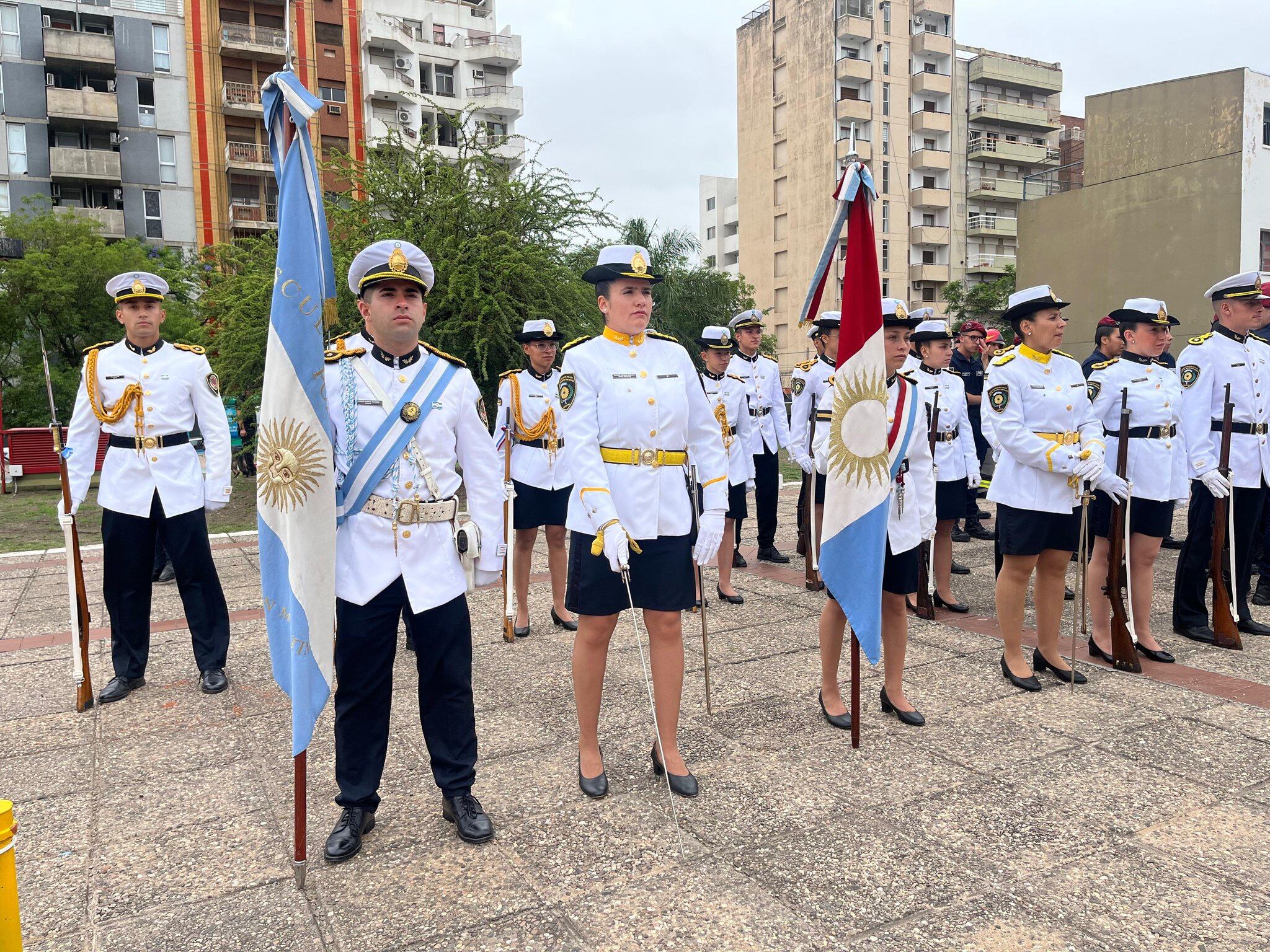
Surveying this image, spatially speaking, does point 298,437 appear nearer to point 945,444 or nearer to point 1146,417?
point 1146,417

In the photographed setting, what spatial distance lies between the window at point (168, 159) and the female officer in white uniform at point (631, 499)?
42.6 metres

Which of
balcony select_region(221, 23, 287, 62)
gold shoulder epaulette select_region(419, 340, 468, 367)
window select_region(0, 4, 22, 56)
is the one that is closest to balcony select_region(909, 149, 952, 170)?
balcony select_region(221, 23, 287, 62)

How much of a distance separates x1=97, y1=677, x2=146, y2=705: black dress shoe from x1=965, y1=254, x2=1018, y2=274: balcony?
56.7 metres

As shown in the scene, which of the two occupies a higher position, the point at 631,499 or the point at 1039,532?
the point at 631,499

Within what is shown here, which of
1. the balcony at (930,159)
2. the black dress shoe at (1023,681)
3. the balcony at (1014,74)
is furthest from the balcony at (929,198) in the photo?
the black dress shoe at (1023,681)

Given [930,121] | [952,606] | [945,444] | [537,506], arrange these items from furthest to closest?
[930,121] < [945,444] < [952,606] < [537,506]

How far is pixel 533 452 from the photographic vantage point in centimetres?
666

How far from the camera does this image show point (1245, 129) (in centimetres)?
2355

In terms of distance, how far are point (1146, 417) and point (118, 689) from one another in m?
6.65

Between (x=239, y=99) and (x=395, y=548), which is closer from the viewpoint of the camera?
(x=395, y=548)

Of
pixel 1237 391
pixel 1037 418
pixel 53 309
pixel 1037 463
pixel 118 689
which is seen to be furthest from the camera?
pixel 53 309

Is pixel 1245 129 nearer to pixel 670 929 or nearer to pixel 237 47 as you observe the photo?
pixel 670 929

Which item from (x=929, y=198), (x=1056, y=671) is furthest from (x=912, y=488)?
(x=929, y=198)

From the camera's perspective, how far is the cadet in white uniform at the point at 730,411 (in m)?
8.09
